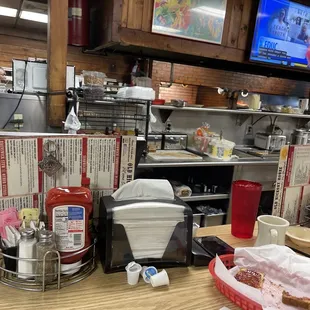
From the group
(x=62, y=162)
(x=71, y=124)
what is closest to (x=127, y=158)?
(x=62, y=162)

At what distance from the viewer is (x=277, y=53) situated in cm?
292

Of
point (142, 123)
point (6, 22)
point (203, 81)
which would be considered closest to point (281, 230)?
point (142, 123)

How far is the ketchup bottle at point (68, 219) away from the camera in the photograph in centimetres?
84

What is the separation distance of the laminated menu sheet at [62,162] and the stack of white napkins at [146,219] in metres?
0.15

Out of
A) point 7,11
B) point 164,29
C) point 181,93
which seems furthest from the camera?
point 181,93

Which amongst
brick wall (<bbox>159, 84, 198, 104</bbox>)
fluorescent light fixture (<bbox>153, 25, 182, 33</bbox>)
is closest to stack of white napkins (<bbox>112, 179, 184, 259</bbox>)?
fluorescent light fixture (<bbox>153, 25, 182, 33</bbox>)

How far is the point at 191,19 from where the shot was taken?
2.58m

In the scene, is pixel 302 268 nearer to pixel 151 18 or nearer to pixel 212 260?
pixel 212 260

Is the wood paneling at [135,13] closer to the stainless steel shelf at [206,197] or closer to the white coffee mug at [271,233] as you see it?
the stainless steel shelf at [206,197]

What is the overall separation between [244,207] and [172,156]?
63.6 inches

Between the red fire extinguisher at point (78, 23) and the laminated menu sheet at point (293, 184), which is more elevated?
the red fire extinguisher at point (78, 23)

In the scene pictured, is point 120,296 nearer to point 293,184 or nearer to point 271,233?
point 271,233

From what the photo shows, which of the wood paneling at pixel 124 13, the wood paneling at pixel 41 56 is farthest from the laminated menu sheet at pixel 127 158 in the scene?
the wood paneling at pixel 41 56

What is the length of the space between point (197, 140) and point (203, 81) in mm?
2557
